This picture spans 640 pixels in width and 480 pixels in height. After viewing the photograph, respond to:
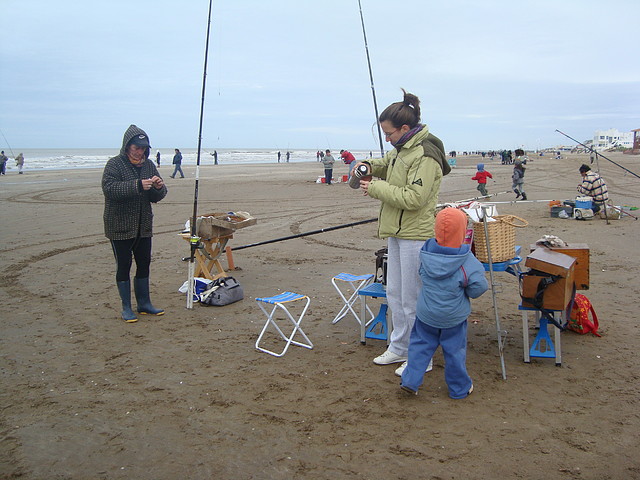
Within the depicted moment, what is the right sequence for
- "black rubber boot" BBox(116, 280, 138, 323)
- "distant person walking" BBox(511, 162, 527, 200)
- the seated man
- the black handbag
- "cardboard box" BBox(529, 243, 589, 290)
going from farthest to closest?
"distant person walking" BBox(511, 162, 527, 200), the seated man, the black handbag, "black rubber boot" BBox(116, 280, 138, 323), "cardboard box" BBox(529, 243, 589, 290)

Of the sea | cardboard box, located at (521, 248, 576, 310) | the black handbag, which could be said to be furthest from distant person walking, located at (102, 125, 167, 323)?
the sea

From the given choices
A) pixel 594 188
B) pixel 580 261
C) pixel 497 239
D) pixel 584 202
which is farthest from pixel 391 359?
pixel 594 188

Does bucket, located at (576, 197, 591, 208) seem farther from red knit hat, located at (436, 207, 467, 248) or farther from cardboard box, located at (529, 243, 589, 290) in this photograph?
red knit hat, located at (436, 207, 467, 248)

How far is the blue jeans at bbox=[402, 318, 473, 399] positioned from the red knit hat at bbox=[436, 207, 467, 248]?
667 millimetres

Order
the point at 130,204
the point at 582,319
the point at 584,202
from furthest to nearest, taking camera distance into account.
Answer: the point at 584,202
the point at 130,204
the point at 582,319

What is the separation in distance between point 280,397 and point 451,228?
1884 millimetres

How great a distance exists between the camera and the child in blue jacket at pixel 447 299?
13.0 ft

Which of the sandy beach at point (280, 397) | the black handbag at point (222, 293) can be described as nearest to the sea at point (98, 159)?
the black handbag at point (222, 293)

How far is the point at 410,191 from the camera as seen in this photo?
418cm

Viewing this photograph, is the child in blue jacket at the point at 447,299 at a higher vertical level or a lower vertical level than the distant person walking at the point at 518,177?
lower

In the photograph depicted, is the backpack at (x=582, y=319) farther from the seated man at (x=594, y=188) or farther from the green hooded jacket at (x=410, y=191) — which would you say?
the seated man at (x=594, y=188)

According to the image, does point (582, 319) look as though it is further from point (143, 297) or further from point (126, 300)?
point (126, 300)

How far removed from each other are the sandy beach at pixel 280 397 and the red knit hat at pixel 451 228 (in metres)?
1.25

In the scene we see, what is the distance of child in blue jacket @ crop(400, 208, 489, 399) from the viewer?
3951mm
